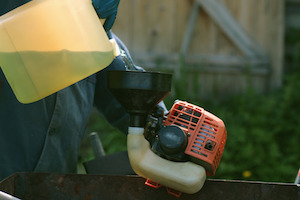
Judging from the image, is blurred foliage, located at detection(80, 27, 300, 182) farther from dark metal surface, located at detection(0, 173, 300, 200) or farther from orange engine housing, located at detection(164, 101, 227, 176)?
orange engine housing, located at detection(164, 101, 227, 176)

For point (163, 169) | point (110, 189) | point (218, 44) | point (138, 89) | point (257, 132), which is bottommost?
point (257, 132)

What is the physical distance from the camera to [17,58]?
119cm

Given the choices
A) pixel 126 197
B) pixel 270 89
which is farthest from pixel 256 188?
pixel 270 89

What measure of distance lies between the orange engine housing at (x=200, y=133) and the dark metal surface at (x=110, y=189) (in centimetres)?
12

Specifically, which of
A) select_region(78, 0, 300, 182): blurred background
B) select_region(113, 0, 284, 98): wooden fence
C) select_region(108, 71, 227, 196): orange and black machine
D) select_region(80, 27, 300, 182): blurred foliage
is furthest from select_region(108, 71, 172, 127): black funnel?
select_region(113, 0, 284, 98): wooden fence

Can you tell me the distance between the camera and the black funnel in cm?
117

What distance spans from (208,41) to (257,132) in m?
1.19

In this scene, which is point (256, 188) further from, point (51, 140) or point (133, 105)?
point (51, 140)

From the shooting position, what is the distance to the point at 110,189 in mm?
1381

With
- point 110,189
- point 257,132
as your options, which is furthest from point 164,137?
point 257,132

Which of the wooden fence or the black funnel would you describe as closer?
the black funnel

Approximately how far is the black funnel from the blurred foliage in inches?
80.7

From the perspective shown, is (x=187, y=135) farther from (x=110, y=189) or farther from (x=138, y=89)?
(x=110, y=189)

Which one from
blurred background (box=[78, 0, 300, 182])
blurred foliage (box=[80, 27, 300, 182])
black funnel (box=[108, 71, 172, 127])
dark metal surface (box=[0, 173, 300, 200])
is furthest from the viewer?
blurred background (box=[78, 0, 300, 182])
